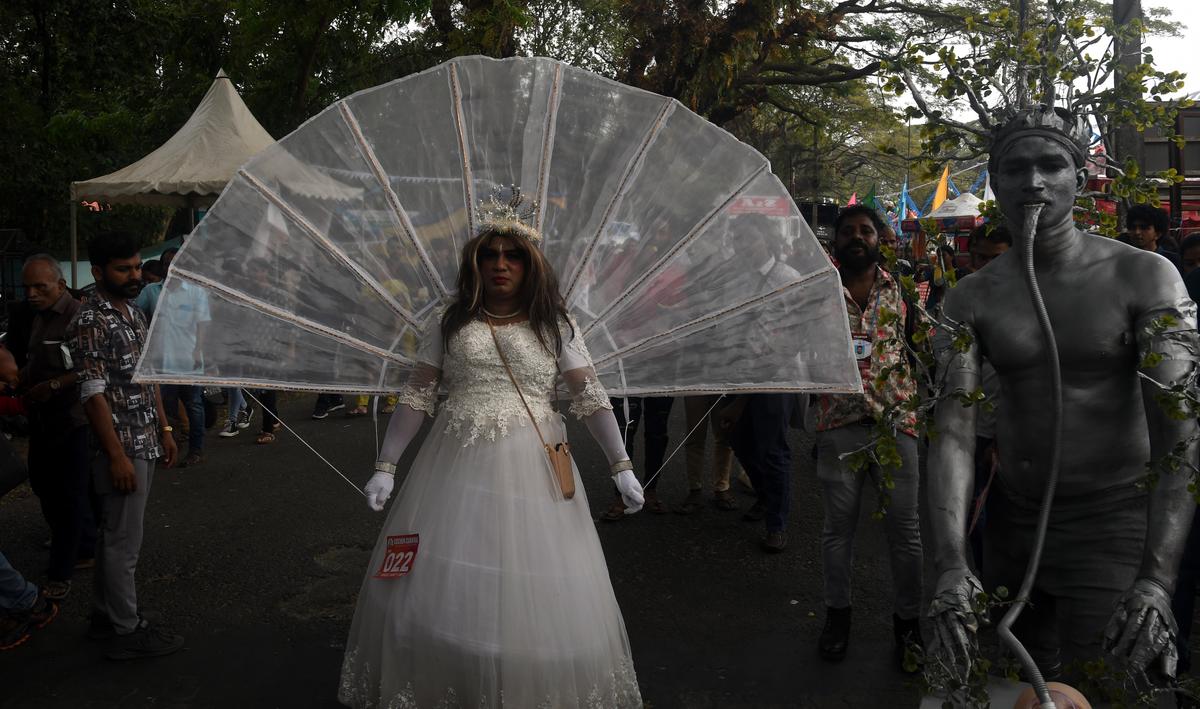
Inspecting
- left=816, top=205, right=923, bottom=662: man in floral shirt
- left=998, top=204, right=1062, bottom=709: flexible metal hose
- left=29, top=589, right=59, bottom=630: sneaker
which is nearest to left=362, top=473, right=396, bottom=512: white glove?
left=816, top=205, right=923, bottom=662: man in floral shirt

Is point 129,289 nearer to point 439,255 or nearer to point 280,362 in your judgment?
point 280,362

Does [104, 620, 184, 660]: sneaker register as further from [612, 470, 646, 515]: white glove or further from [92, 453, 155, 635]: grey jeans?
[612, 470, 646, 515]: white glove

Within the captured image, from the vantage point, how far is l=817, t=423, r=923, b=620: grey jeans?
15.6 ft

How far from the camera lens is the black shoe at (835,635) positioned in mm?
4891

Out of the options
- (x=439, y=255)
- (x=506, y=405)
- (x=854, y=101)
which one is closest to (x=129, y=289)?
(x=439, y=255)

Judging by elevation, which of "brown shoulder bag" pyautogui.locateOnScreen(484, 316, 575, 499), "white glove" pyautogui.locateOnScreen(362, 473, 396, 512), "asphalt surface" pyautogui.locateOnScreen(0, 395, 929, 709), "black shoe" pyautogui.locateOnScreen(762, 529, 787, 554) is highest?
"brown shoulder bag" pyautogui.locateOnScreen(484, 316, 575, 499)

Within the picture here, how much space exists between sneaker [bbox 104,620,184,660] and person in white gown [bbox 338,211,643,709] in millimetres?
1630

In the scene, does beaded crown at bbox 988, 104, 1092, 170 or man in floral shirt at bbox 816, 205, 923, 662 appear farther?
man in floral shirt at bbox 816, 205, 923, 662

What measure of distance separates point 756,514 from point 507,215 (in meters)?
4.02

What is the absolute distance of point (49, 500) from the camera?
579 centimetres

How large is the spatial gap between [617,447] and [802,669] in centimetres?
168

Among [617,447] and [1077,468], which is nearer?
[1077,468]

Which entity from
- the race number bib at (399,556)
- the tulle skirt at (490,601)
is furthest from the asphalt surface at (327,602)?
the race number bib at (399,556)

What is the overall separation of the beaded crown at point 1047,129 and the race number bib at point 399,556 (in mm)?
2537
